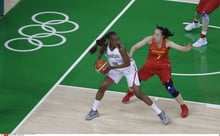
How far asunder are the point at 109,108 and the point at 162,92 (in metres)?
1.30

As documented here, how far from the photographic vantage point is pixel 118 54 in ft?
40.7

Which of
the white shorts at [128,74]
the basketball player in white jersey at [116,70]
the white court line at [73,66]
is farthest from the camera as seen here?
the white court line at [73,66]

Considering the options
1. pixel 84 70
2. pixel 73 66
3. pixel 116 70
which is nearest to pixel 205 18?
pixel 84 70

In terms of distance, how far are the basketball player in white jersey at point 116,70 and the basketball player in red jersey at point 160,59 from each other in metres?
0.36

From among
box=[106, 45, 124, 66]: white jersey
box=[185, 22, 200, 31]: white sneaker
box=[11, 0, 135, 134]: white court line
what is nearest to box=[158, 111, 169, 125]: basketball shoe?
box=[106, 45, 124, 66]: white jersey

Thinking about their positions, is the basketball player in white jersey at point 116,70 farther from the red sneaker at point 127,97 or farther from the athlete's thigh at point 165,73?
the red sneaker at point 127,97

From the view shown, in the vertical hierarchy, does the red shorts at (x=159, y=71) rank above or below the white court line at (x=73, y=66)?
above

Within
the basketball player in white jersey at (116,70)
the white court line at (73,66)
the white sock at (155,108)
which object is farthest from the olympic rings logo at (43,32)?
the white sock at (155,108)

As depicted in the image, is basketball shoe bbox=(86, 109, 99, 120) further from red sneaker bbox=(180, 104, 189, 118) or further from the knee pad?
the knee pad

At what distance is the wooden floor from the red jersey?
1.09 meters

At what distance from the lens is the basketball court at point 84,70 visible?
13086 millimetres

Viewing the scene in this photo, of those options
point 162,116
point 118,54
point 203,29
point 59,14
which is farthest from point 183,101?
point 59,14

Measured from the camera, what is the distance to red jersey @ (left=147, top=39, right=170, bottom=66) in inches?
506

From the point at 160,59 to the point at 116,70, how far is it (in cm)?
86
